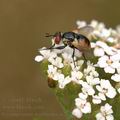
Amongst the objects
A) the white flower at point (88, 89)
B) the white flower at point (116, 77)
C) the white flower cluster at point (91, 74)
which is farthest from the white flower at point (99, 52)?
the white flower at point (88, 89)

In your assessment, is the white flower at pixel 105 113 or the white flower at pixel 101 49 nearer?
the white flower at pixel 105 113

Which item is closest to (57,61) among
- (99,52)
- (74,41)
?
(74,41)

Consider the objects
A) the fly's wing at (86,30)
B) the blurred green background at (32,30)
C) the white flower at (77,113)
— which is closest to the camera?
the white flower at (77,113)

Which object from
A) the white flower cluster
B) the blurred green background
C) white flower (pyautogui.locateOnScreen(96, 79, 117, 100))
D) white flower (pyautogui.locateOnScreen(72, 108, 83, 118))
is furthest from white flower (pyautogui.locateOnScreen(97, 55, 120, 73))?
the blurred green background

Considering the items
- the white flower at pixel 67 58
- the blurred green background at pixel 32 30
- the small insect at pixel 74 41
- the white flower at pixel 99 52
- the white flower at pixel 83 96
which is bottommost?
the white flower at pixel 83 96

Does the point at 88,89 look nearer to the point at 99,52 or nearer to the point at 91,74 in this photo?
the point at 91,74

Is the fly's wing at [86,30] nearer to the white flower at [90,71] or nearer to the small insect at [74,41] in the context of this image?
the small insect at [74,41]

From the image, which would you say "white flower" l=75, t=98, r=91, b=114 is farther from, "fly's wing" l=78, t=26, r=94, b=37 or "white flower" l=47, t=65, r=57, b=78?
"fly's wing" l=78, t=26, r=94, b=37
